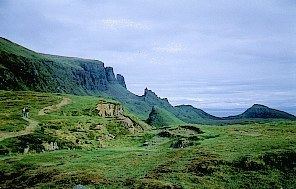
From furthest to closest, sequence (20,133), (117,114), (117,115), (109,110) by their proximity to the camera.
A: (109,110) < (117,114) < (117,115) < (20,133)

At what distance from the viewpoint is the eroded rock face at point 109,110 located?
122 meters

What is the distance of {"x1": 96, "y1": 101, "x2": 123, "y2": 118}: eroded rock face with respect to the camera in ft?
402

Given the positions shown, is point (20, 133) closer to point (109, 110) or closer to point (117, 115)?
point (117, 115)

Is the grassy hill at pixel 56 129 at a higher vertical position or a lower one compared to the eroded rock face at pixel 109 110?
lower

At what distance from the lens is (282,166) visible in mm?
39312

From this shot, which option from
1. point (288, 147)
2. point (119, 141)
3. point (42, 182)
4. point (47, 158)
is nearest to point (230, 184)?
point (288, 147)

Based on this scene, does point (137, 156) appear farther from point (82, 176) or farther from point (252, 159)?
point (252, 159)

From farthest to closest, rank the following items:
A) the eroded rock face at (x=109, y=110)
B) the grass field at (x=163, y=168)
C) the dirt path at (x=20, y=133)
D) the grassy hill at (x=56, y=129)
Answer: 1. the eroded rock face at (x=109, y=110)
2. the dirt path at (x=20, y=133)
3. the grassy hill at (x=56, y=129)
4. the grass field at (x=163, y=168)

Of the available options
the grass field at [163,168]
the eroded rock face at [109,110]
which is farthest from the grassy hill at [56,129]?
the grass field at [163,168]

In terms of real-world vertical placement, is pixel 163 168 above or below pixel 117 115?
below

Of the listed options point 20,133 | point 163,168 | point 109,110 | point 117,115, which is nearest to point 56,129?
point 20,133

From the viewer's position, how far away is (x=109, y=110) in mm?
128500

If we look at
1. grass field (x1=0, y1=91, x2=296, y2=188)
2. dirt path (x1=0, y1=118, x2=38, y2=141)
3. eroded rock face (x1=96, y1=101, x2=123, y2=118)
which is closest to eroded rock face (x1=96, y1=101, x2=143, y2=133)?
eroded rock face (x1=96, y1=101, x2=123, y2=118)

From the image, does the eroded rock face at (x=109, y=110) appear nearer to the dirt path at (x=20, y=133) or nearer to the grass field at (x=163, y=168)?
the dirt path at (x=20, y=133)
